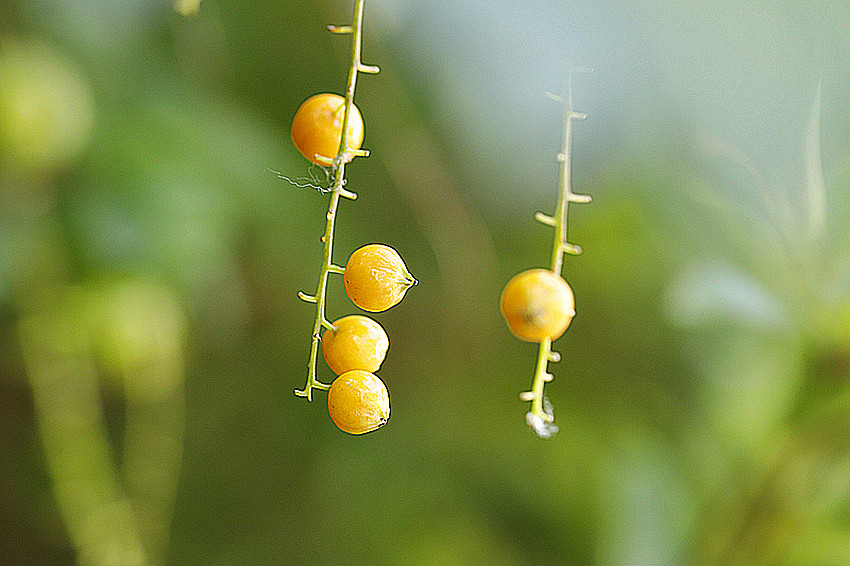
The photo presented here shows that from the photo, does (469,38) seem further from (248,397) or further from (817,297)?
(248,397)

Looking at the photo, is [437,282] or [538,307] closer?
[538,307]

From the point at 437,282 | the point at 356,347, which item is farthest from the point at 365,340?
the point at 437,282

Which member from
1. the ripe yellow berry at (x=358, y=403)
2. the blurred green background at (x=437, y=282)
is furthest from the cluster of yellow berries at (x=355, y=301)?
the blurred green background at (x=437, y=282)

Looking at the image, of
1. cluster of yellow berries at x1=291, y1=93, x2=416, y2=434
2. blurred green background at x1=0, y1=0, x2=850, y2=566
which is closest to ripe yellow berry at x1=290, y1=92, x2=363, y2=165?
cluster of yellow berries at x1=291, y1=93, x2=416, y2=434

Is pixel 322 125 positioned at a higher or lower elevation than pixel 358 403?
higher

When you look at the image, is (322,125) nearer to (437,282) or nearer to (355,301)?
(355,301)
